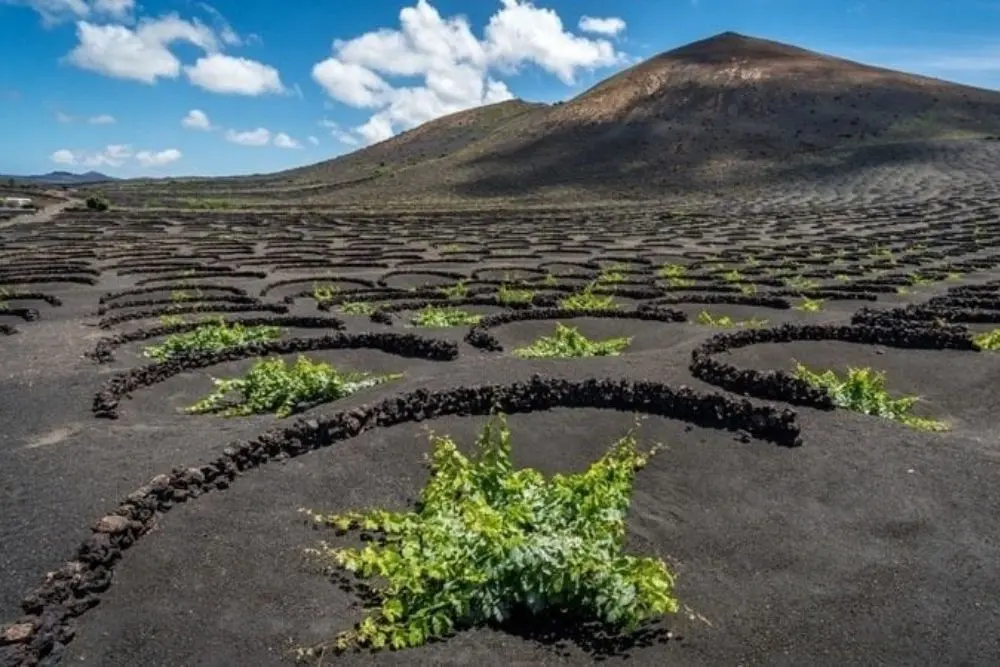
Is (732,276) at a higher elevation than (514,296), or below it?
below

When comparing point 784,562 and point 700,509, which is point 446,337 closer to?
point 700,509

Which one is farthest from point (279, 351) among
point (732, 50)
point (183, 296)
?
point (732, 50)

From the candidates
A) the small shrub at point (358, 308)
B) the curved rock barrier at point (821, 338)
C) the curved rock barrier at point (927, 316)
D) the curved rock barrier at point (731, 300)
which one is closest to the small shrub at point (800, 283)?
the curved rock barrier at point (731, 300)

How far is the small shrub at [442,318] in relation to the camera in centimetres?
2336

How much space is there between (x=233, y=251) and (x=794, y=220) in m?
42.9

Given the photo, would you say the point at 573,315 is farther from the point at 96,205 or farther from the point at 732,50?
the point at 732,50

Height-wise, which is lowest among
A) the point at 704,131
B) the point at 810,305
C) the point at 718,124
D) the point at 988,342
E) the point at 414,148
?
the point at 810,305

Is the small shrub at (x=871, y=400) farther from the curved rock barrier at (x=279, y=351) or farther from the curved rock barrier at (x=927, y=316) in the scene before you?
the curved rock barrier at (x=279, y=351)

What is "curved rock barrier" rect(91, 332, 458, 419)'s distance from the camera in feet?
54.3

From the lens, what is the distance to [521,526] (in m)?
8.90

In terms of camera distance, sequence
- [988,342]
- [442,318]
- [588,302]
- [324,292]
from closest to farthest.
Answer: [988,342] → [442,318] → [588,302] → [324,292]

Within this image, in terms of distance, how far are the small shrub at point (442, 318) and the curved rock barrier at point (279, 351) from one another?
330 cm

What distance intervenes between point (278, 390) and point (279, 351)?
402cm

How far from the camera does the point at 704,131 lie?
381 ft
